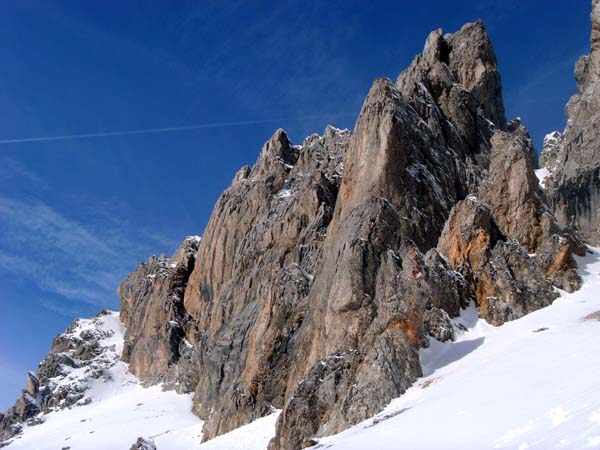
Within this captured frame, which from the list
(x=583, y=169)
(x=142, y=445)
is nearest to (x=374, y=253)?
(x=142, y=445)

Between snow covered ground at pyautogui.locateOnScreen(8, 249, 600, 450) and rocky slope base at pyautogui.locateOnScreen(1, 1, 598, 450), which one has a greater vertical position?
rocky slope base at pyautogui.locateOnScreen(1, 1, 598, 450)

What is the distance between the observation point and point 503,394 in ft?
59.9

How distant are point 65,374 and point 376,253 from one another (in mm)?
63699

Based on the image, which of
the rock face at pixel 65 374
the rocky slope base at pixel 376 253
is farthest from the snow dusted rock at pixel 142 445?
the rock face at pixel 65 374

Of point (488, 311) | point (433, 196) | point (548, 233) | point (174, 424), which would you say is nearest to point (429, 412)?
point (488, 311)

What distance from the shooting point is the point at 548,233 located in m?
38.3

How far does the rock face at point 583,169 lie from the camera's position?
53.8 m

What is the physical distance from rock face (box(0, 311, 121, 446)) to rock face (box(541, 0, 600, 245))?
63261 mm

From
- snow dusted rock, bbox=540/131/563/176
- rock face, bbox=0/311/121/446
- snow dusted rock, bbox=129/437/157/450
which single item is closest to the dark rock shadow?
snow dusted rock, bbox=129/437/157/450

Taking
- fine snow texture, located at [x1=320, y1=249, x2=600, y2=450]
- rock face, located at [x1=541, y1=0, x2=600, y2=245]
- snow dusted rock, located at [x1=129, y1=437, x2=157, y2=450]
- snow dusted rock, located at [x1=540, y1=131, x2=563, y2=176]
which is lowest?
fine snow texture, located at [x1=320, y1=249, x2=600, y2=450]

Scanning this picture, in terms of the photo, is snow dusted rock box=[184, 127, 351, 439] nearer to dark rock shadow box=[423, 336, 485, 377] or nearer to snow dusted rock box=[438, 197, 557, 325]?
snow dusted rock box=[438, 197, 557, 325]

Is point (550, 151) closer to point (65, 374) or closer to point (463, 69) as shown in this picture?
point (463, 69)

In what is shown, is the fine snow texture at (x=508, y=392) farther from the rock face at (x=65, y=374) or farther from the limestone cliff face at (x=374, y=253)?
the rock face at (x=65, y=374)

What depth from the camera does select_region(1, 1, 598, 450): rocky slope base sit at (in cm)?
3180
